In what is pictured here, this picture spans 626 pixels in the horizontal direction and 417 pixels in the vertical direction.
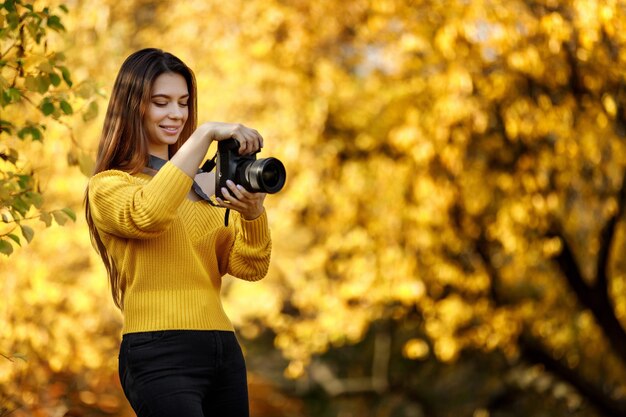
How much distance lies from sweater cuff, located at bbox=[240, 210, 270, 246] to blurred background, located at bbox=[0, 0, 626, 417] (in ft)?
12.0

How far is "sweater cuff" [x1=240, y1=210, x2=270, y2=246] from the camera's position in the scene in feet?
8.64

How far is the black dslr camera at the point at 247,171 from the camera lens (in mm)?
2383

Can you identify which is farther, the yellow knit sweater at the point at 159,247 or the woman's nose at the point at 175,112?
the woman's nose at the point at 175,112

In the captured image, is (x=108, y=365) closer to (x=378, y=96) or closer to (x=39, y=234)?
(x=39, y=234)

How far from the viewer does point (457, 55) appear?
6.86 metres

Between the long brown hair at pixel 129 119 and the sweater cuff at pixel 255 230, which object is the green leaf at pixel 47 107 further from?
the sweater cuff at pixel 255 230

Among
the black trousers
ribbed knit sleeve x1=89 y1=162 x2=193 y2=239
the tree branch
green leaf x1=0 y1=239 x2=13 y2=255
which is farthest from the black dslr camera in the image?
the tree branch

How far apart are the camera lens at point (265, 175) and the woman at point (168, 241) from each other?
2.2 inches

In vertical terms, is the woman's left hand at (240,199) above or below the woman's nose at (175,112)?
below

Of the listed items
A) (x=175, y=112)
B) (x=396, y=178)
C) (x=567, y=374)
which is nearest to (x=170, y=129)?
(x=175, y=112)

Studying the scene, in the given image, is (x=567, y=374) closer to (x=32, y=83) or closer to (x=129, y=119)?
(x=32, y=83)

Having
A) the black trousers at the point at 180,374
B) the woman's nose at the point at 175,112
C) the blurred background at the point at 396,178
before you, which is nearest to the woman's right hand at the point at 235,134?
the woman's nose at the point at 175,112

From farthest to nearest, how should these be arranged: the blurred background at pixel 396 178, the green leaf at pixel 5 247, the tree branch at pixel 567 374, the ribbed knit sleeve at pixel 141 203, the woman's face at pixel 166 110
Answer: the tree branch at pixel 567 374 < the blurred background at pixel 396 178 < the green leaf at pixel 5 247 < the woman's face at pixel 166 110 < the ribbed knit sleeve at pixel 141 203

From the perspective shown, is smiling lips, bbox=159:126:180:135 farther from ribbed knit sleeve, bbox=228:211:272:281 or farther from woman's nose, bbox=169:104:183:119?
ribbed knit sleeve, bbox=228:211:272:281
